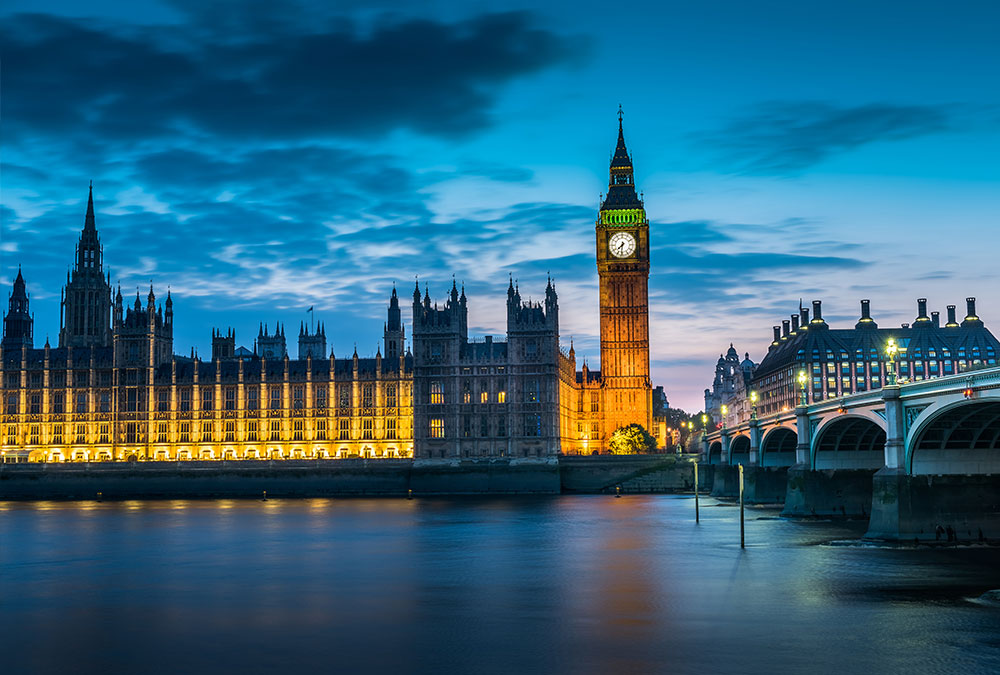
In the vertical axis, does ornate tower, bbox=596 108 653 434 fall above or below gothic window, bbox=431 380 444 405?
above

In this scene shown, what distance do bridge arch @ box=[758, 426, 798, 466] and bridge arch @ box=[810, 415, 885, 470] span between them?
1603 centimetres

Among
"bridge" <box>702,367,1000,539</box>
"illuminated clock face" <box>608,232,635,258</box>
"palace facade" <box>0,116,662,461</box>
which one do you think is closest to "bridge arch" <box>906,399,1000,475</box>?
"bridge" <box>702,367,1000,539</box>

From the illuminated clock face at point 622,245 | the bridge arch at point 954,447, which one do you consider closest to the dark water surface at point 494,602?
the bridge arch at point 954,447

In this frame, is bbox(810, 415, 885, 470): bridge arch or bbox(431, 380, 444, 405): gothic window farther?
bbox(431, 380, 444, 405): gothic window

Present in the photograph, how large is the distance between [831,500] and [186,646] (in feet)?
199

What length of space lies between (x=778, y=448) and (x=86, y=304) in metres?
135

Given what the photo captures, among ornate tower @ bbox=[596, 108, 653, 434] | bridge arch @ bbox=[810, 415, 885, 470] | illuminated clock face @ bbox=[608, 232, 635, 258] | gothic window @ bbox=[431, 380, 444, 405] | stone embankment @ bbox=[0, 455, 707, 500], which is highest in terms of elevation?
illuminated clock face @ bbox=[608, 232, 635, 258]

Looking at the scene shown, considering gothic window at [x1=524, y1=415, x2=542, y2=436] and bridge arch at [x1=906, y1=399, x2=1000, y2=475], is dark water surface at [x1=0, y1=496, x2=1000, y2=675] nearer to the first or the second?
bridge arch at [x1=906, y1=399, x2=1000, y2=475]

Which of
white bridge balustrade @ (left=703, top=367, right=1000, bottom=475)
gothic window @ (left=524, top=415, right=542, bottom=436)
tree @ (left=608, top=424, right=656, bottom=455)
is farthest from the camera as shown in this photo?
tree @ (left=608, top=424, right=656, bottom=455)

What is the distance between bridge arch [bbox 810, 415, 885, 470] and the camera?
259 feet

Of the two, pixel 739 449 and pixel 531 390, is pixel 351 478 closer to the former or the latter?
pixel 531 390

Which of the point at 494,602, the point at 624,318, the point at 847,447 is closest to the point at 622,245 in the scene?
the point at 624,318

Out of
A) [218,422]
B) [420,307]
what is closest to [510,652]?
[420,307]

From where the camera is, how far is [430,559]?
5984 cm
